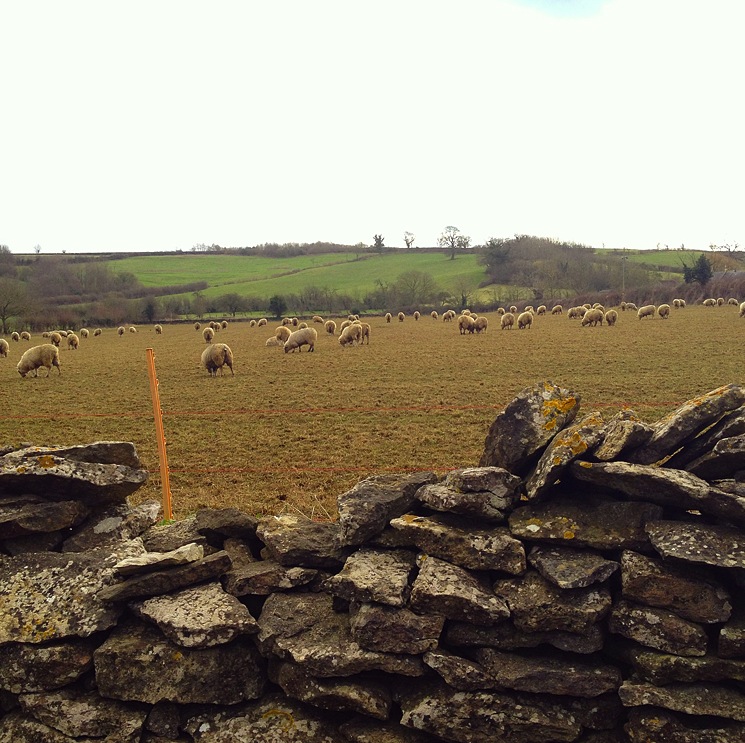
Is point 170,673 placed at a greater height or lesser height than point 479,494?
lesser

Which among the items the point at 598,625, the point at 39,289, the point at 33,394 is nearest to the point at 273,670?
the point at 598,625

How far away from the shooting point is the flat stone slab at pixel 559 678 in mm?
3760

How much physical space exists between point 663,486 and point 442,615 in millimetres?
1778

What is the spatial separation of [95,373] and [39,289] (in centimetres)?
8141

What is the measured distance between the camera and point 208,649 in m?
4.07

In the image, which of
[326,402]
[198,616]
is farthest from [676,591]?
[326,402]

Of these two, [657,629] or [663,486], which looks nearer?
[657,629]

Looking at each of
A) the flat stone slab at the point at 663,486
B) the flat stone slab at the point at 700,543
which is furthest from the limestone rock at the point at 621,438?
the flat stone slab at the point at 700,543

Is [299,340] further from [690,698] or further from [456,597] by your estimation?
[690,698]

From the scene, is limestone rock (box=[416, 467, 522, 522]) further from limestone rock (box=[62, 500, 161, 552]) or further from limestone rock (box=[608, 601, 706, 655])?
limestone rock (box=[62, 500, 161, 552])

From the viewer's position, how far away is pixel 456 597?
390cm

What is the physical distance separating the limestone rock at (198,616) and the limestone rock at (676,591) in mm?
2645

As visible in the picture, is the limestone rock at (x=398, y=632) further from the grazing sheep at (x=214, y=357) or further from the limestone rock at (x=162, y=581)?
the grazing sheep at (x=214, y=357)

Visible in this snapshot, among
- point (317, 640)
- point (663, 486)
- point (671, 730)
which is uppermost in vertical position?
point (663, 486)
